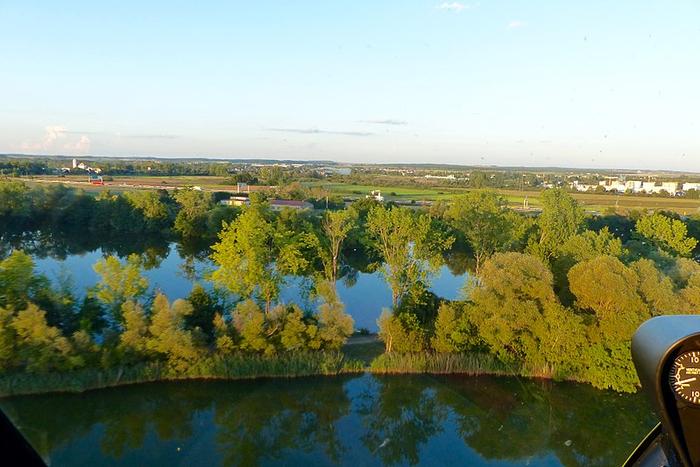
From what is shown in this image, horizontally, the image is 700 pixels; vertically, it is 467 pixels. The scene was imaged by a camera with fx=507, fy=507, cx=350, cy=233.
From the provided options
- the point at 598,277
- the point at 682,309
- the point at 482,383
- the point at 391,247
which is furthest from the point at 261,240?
the point at 682,309

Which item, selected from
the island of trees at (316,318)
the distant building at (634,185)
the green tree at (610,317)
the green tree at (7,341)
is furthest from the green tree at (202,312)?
the distant building at (634,185)

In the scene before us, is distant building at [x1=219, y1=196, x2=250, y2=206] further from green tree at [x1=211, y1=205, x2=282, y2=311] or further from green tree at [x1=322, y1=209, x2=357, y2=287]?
green tree at [x1=211, y1=205, x2=282, y2=311]

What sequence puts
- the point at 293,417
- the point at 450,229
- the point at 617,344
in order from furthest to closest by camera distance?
the point at 450,229
the point at 617,344
the point at 293,417

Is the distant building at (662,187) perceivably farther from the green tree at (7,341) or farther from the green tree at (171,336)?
the green tree at (7,341)

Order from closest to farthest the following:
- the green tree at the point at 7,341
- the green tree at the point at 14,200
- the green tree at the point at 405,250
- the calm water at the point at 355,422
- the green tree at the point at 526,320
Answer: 1. the green tree at the point at 7,341
2. the calm water at the point at 355,422
3. the green tree at the point at 526,320
4. the green tree at the point at 405,250
5. the green tree at the point at 14,200

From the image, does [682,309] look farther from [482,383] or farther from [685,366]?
[685,366]

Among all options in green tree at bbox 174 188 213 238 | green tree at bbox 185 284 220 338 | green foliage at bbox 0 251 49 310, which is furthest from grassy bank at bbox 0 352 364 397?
green tree at bbox 174 188 213 238
